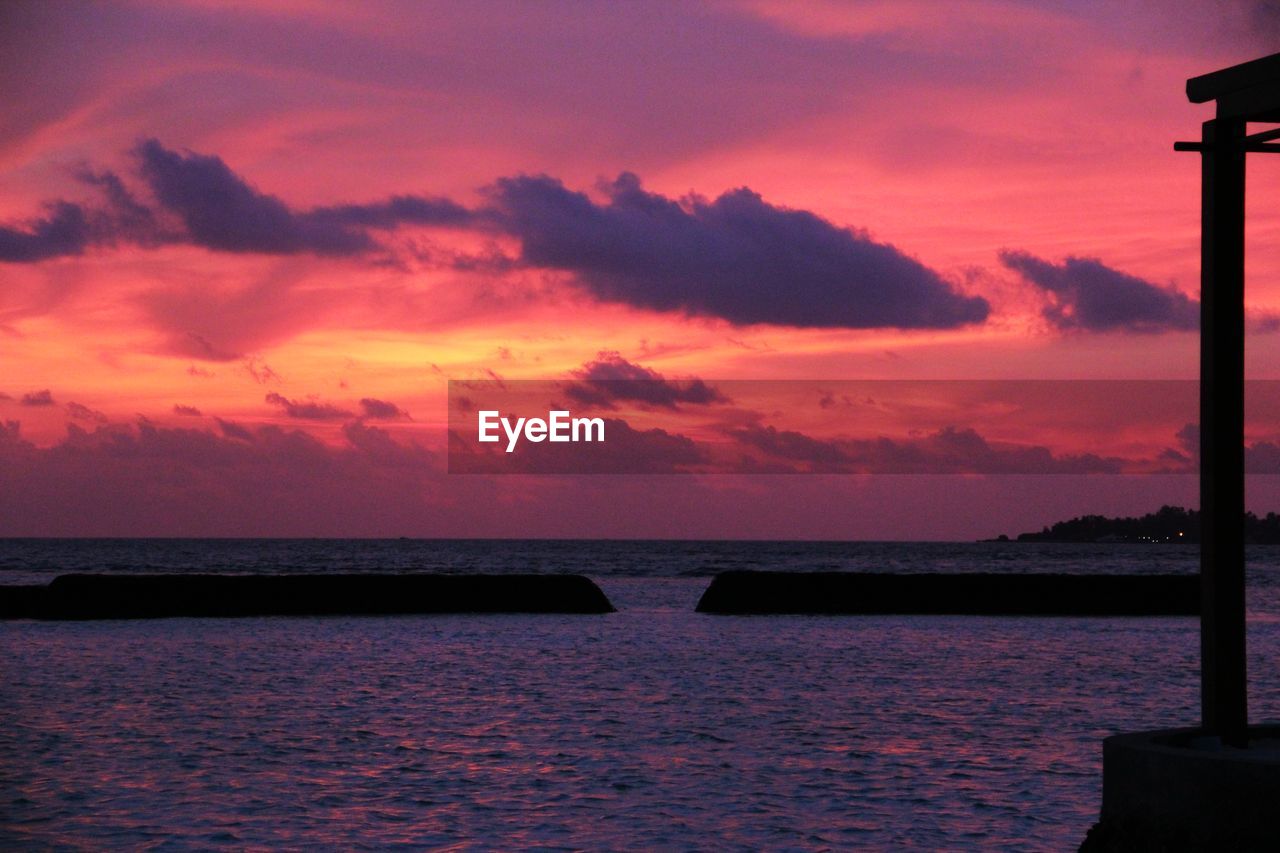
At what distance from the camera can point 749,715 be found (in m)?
28.0

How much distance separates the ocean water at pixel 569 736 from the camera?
16484mm

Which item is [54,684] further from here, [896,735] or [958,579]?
[958,579]

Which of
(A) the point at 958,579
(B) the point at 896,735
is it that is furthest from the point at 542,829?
(A) the point at 958,579

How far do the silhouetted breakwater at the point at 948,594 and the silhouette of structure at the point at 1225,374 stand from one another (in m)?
58.7

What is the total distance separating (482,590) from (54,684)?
37.8 meters

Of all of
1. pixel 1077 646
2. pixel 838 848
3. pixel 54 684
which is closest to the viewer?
pixel 838 848

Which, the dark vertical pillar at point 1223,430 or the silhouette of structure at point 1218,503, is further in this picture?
the dark vertical pillar at point 1223,430

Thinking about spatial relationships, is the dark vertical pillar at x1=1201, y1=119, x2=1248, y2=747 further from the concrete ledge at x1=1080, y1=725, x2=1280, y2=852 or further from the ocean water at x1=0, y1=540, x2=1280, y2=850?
the ocean water at x1=0, y1=540, x2=1280, y2=850

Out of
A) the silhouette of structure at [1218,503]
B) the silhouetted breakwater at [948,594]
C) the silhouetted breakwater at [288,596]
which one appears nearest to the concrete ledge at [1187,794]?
the silhouette of structure at [1218,503]

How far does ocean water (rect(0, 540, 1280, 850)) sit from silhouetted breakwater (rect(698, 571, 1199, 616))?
58.4ft

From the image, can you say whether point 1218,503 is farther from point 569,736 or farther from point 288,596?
point 288,596

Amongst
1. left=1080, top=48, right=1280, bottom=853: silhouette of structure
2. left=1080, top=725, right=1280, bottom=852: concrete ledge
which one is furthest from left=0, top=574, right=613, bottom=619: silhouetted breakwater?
left=1080, top=48, right=1280, bottom=853: silhouette of structure

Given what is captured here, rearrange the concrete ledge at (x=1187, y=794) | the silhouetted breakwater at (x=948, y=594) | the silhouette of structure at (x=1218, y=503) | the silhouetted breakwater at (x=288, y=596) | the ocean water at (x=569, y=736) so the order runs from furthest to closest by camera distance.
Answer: the silhouetted breakwater at (x=948, y=594)
the silhouetted breakwater at (x=288, y=596)
the ocean water at (x=569, y=736)
the silhouette of structure at (x=1218, y=503)
the concrete ledge at (x=1187, y=794)

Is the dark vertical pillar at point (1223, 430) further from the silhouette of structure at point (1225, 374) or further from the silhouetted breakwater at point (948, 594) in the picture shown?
the silhouetted breakwater at point (948, 594)
